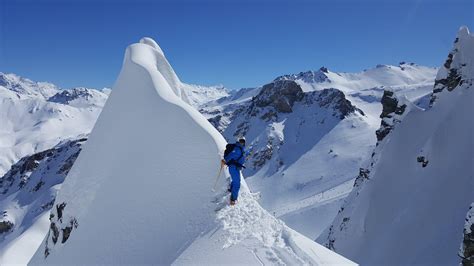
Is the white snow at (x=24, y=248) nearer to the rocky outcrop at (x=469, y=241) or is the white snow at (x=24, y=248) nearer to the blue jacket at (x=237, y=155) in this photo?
the blue jacket at (x=237, y=155)

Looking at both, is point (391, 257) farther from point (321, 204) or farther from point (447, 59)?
point (321, 204)

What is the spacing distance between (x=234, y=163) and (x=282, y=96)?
124827mm

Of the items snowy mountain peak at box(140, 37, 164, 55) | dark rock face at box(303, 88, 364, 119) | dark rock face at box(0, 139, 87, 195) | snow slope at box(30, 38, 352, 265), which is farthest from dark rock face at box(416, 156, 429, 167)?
dark rock face at box(0, 139, 87, 195)

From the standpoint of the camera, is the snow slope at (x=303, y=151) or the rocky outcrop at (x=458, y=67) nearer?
the rocky outcrop at (x=458, y=67)

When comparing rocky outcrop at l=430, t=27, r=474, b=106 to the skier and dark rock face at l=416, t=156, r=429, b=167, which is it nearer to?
dark rock face at l=416, t=156, r=429, b=167

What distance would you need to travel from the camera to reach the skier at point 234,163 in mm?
11634

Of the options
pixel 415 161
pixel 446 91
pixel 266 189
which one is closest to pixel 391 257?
pixel 415 161

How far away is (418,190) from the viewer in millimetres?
34719

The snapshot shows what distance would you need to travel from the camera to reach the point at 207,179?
12.1 meters

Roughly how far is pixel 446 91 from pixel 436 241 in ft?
59.8

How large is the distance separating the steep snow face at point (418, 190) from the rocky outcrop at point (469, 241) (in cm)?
795

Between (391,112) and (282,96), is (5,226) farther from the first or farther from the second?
(391,112)

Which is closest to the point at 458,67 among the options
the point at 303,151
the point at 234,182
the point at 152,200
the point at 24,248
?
the point at 234,182

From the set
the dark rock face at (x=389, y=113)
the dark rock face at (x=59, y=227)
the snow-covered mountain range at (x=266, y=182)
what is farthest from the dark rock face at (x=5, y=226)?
the dark rock face at (x=59, y=227)
